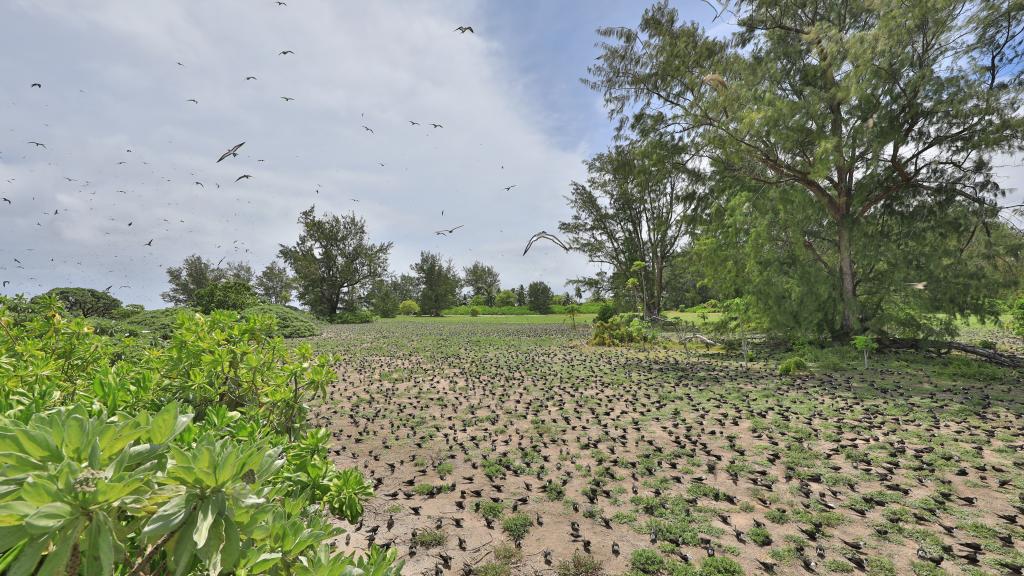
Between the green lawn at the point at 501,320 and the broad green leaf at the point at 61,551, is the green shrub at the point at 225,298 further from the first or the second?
the broad green leaf at the point at 61,551

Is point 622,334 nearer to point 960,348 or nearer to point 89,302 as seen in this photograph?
point 960,348

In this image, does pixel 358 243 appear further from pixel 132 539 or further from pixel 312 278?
pixel 132 539

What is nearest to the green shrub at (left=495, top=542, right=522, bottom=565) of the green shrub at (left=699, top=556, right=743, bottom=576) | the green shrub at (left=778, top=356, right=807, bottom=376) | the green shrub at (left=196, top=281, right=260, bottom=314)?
the green shrub at (left=699, top=556, right=743, bottom=576)

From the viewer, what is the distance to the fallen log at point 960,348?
9891mm

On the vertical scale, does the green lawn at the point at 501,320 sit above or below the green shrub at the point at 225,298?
below

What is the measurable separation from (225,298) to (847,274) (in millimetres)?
28472

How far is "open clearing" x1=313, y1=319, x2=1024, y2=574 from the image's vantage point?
3.18 meters

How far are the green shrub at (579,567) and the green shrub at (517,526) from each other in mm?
476

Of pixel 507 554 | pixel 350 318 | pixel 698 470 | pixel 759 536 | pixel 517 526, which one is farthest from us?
pixel 350 318

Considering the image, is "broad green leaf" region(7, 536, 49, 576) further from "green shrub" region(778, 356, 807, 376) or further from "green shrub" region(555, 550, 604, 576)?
"green shrub" region(778, 356, 807, 376)

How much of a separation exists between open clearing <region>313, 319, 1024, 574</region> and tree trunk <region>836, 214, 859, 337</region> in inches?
123

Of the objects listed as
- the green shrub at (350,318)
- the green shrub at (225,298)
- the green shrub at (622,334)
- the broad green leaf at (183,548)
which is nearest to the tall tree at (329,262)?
the green shrub at (350,318)

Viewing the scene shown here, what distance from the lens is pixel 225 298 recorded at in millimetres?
22328

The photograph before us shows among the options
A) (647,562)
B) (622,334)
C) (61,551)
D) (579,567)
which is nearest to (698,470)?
(647,562)
